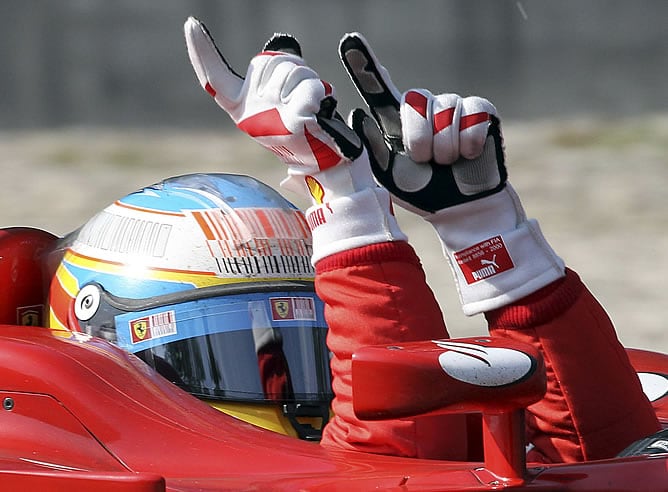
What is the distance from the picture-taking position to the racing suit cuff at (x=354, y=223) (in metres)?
1.91

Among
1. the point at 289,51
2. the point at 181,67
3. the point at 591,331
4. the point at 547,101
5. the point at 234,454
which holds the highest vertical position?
the point at 181,67

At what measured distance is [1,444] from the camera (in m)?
1.81

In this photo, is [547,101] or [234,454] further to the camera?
[547,101]

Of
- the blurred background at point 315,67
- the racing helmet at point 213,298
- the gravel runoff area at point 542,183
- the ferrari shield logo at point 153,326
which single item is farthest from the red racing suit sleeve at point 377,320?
the blurred background at point 315,67

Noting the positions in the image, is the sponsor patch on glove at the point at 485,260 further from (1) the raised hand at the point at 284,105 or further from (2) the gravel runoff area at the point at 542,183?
(2) the gravel runoff area at the point at 542,183

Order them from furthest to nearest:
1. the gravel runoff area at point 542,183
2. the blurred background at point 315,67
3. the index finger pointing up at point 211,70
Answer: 1. the blurred background at point 315,67
2. the gravel runoff area at point 542,183
3. the index finger pointing up at point 211,70

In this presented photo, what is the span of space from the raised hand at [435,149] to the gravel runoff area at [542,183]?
285 cm

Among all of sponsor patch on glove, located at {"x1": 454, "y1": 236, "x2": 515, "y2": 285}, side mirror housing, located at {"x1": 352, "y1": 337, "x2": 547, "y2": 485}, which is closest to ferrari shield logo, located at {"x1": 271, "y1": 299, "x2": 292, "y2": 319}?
sponsor patch on glove, located at {"x1": 454, "y1": 236, "x2": 515, "y2": 285}

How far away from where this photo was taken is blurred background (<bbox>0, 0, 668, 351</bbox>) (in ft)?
24.4

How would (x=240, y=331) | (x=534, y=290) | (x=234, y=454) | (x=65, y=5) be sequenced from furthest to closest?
(x=65, y=5)
(x=240, y=331)
(x=534, y=290)
(x=234, y=454)

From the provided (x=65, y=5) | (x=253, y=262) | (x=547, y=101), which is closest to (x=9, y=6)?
(x=65, y=5)

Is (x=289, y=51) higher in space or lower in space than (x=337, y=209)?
higher

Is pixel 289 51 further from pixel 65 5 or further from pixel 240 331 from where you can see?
pixel 65 5

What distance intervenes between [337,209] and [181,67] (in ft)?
22.9
